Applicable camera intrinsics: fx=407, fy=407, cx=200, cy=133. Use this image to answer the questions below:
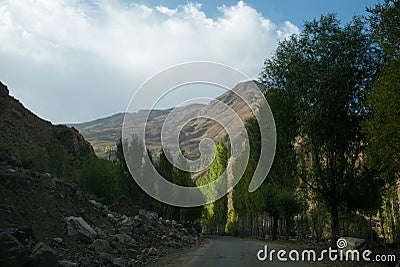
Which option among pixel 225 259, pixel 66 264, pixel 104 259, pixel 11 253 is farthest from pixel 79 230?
pixel 225 259

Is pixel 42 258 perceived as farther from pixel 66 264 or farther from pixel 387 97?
pixel 387 97

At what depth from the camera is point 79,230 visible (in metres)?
14.3

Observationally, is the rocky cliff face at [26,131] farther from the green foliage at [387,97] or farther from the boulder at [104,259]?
the green foliage at [387,97]

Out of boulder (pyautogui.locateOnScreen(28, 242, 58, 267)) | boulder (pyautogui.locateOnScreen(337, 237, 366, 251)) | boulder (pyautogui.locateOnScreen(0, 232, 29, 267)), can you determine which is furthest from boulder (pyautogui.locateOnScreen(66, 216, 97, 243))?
boulder (pyautogui.locateOnScreen(337, 237, 366, 251))

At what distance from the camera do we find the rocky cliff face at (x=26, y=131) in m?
55.1

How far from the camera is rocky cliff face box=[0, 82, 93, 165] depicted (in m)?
55.1

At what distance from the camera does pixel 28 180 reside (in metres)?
15.8

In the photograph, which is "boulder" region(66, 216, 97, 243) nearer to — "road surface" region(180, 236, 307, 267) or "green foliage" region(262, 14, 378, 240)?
"road surface" region(180, 236, 307, 267)

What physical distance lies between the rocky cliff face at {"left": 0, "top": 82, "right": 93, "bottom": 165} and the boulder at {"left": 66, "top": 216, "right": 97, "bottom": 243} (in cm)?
3745

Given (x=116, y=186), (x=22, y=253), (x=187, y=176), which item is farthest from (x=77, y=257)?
(x=187, y=176)

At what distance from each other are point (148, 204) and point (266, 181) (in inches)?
521

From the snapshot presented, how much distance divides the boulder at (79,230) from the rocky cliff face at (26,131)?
1474 inches

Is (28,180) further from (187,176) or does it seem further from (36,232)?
(187,176)

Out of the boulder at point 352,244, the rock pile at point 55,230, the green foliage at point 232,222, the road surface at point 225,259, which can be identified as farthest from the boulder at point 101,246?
the green foliage at point 232,222
